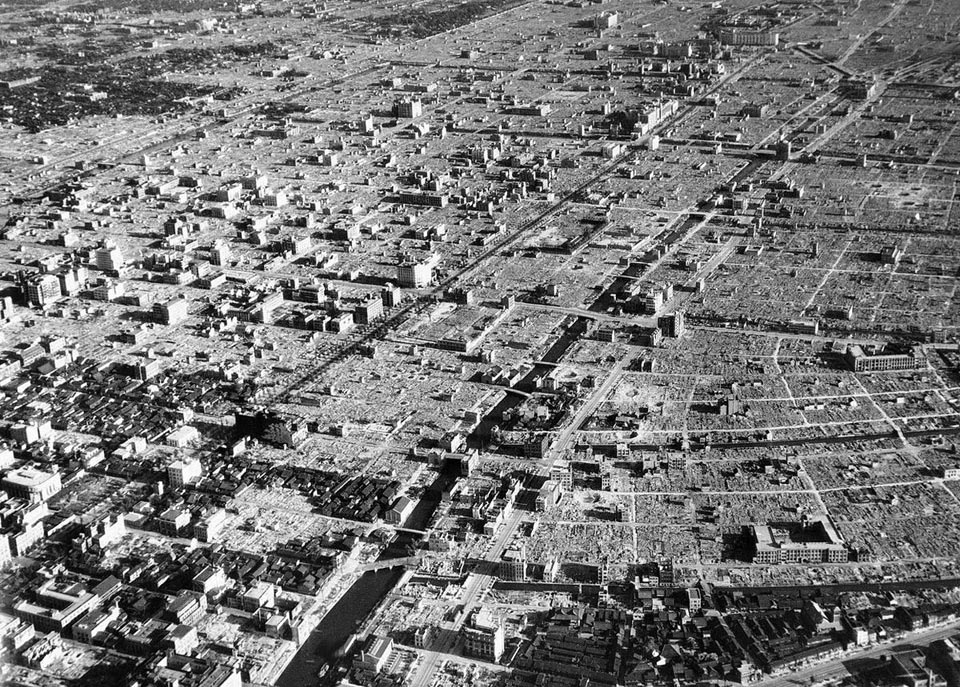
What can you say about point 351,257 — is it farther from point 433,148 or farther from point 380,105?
point 380,105

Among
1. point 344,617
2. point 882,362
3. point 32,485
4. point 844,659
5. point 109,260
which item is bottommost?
point 844,659

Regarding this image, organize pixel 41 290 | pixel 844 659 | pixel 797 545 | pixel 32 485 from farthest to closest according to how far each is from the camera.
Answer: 1. pixel 41 290
2. pixel 32 485
3. pixel 797 545
4. pixel 844 659

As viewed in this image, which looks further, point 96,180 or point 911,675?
point 96,180

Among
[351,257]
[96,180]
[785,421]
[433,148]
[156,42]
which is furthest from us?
[156,42]

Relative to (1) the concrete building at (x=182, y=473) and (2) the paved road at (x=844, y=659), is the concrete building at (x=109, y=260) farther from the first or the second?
(2) the paved road at (x=844, y=659)

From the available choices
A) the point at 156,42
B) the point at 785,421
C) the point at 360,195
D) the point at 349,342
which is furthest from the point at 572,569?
the point at 156,42

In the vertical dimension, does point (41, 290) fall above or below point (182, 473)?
above

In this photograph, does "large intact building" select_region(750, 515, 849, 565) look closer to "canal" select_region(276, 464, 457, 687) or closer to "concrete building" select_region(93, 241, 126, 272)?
"canal" select_region(276, 464, 457, 687)

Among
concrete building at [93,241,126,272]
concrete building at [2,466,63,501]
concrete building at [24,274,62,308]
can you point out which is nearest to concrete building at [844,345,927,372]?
concrete building at [2,466,63,501]

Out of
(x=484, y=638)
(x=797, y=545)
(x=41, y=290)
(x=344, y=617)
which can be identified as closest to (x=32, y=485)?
(x=344, y=617)

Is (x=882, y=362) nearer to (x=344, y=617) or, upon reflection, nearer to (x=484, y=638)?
(x=484, y=638)

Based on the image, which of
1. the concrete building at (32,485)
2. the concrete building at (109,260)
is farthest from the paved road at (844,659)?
the concrete building at (109,260)
